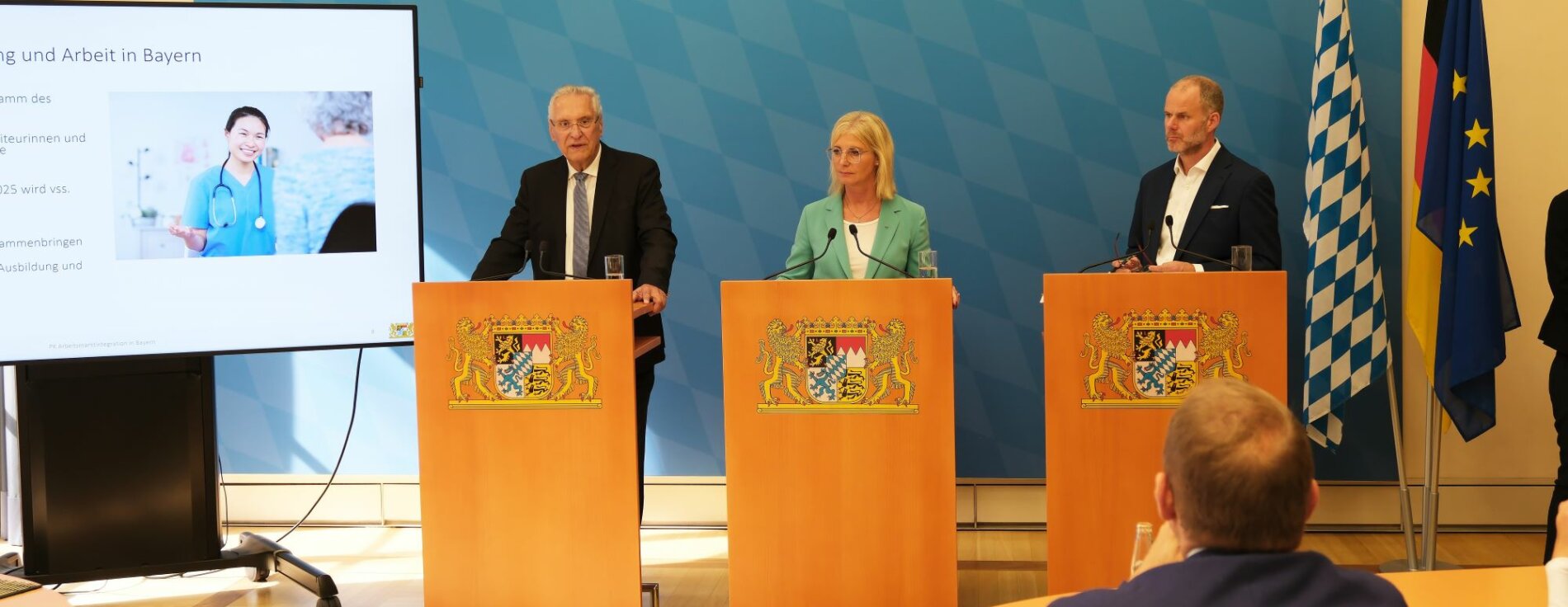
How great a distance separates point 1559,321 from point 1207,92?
1.30 m

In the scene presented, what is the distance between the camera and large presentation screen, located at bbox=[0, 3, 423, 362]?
396 cm

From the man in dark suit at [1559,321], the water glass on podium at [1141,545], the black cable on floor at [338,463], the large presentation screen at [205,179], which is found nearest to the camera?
the water glass on podium at [1141,545]

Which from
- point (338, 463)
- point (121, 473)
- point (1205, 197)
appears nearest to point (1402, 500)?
point (1205, 197)

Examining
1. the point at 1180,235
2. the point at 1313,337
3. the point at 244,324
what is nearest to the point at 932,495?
the point at 1180,235

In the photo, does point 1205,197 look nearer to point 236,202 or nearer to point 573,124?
point 573,124

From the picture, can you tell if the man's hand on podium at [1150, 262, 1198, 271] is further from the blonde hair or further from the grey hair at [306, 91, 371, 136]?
the grey hair at [306, 91, 371, 136]

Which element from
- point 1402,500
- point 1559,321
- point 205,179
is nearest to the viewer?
point 1559,321

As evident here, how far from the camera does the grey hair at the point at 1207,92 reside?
4.19 m

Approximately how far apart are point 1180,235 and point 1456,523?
195 cm

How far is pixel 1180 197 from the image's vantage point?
4.33 m

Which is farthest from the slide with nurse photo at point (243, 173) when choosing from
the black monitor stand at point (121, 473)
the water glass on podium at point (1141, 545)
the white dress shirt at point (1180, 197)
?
the water glass on podium at point (1141, 545)

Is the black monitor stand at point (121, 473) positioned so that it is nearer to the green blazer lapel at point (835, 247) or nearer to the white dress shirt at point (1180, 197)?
the green blazer lapel at point (835, 247)

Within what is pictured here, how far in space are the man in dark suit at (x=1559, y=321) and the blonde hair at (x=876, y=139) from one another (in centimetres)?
209

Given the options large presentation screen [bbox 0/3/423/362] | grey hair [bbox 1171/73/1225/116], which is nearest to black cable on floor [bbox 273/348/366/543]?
large presentation screen [bbox 0/3/423/362]
